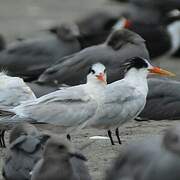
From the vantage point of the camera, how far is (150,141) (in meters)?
6.49

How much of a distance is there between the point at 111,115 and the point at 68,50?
475 centimetres

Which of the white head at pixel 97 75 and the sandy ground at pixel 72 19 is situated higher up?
the white head at pixel 97 75

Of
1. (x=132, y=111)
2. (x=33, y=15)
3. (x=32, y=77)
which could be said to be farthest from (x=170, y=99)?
(x=33, y=15)

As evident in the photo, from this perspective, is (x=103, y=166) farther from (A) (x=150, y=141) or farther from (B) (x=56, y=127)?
(A) (x=150, y=141)

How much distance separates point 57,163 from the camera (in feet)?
21.9

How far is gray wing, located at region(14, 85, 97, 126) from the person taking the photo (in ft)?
28.8

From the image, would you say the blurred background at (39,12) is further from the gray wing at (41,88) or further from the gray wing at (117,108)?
the gray wing at (117,108)

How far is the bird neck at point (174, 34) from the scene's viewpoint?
50.1ft

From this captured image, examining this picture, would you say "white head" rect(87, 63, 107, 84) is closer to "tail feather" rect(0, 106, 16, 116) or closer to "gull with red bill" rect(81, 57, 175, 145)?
"gull with red bill" rect(81, 57, 175, 145)

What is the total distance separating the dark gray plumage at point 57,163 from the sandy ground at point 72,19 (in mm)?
901

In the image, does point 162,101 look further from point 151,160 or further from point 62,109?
point 151,160

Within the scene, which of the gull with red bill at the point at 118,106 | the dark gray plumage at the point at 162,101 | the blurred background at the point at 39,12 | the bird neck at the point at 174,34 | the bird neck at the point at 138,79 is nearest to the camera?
the gull with red bill at the point at 118,106

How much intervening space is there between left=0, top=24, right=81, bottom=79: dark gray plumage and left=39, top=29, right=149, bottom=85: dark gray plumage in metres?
1.22

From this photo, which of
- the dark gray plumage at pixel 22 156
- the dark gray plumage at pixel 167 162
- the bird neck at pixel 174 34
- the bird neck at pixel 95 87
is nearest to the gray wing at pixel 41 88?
the bird neck at pixel 95 87
